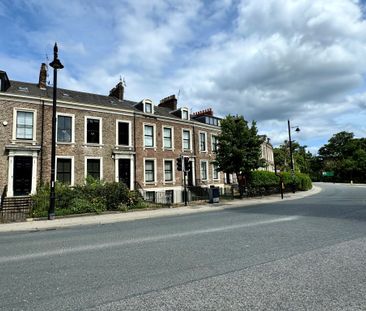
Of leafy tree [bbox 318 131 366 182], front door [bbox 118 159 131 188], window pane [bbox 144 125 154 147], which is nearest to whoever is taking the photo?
front door [bbox 118 159 131 188]

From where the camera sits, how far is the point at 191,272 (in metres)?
5.16

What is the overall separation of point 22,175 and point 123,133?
9.01 meters

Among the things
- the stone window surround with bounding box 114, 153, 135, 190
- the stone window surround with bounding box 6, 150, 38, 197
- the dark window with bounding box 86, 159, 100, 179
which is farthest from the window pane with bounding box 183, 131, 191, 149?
the stone window surround with bounding box 6, 150, 38, 197

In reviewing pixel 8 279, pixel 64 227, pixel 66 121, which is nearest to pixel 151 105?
pixel 66 121

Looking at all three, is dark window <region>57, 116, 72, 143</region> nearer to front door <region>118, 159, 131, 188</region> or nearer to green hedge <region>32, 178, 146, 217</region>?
green hedge <region>32, 178, 146, 217</region>

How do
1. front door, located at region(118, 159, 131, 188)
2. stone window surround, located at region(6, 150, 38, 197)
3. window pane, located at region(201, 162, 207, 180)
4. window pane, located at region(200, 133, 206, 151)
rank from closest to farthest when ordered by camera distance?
stone window surround, located at region(6, 150, 38, 197) → front door, located at region(118, 159, 131, 188) → window pane, located at region(201, 162, 207, 180) → window pane, located at region(200, 133, 206, 151)

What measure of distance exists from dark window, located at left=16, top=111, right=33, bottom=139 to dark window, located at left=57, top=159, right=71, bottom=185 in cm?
293

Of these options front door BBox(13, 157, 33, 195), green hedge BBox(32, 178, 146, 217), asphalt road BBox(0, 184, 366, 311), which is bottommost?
asphalt road BBox(0, 184, 366, 311)

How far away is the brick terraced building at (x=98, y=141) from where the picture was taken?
2031cm

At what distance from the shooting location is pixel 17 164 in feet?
66.1

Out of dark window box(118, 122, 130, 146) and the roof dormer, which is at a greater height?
the roof dormer

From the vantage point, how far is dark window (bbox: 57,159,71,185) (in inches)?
863

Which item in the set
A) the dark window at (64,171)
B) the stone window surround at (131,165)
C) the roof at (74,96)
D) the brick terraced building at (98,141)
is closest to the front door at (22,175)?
the brick terraced building at (98,141)

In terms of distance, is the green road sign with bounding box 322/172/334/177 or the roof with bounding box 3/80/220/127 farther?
the green road sign with bounding box 322/172/334/177
